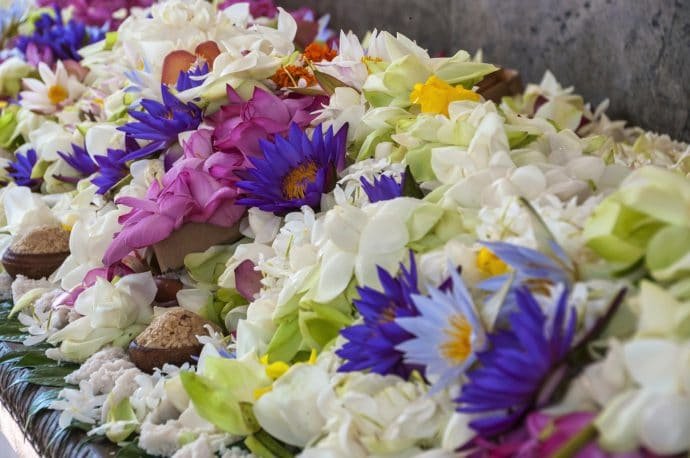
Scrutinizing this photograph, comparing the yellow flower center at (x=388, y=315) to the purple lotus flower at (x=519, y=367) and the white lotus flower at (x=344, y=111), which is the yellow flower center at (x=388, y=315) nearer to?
the purple lotus flower at (x=519, y=367)

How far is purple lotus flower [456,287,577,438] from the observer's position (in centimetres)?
82

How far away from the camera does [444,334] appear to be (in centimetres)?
90

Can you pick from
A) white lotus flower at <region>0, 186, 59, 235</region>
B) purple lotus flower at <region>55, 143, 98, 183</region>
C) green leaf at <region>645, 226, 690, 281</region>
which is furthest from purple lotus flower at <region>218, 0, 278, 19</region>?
green leaf at <region>645, 226, 690, 281</region>

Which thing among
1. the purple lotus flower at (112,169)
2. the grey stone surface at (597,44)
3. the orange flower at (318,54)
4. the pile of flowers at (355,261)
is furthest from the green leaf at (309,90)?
the grey stone surface at (597,44)

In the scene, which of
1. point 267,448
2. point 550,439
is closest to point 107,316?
point 267,448

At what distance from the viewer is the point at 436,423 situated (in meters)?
0.91

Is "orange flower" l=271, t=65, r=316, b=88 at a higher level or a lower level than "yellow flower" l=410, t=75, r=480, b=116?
lower

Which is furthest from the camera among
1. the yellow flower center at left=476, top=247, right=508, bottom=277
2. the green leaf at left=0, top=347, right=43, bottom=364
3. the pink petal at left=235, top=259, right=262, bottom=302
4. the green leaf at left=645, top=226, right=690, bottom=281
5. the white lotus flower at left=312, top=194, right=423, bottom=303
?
the green leaf at left=0, top=347, right=43, bottom=364

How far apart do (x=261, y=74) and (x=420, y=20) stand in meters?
2.20

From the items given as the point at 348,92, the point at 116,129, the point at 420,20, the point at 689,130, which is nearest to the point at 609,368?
the point at 348,92

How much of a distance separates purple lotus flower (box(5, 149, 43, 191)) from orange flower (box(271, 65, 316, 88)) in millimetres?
685

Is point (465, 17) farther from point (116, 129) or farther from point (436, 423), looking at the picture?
point (436, 423)

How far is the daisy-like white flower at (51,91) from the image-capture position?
225cm

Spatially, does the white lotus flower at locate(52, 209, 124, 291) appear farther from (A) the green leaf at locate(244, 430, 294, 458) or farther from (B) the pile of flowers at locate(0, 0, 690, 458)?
(A) the green leaf at locate(244, 430, 294, 458)
